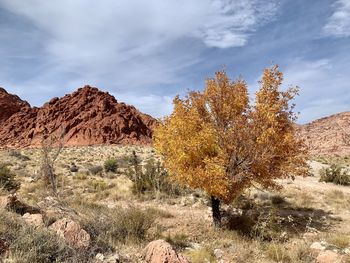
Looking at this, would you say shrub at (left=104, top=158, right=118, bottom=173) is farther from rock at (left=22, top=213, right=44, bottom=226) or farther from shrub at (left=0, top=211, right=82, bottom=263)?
shrub at (left=0, top=211, right=82, bottom=263)

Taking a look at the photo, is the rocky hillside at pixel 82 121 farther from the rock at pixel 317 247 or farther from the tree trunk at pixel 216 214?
the rock at pixel 317 247

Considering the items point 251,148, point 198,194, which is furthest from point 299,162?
point 198,194

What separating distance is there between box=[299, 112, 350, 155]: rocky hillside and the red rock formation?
66.1 m

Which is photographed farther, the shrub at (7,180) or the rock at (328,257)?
the shrub at (7,180)

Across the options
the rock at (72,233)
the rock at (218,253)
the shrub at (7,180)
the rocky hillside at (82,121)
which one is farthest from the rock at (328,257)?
the rocky hillside at (82,121)

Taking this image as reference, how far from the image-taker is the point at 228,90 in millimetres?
12617

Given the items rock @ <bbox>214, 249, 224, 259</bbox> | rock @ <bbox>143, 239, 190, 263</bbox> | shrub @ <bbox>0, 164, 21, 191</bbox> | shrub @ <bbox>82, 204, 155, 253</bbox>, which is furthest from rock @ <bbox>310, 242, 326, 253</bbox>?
shrub @ <bbox>0, 164, 21, 191</bbox>

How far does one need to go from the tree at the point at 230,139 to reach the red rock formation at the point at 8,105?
8980cm

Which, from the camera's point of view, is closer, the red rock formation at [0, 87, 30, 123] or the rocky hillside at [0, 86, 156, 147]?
the rocky hillside at [0, 86, 156, 147]

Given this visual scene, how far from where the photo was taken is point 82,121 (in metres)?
83.9

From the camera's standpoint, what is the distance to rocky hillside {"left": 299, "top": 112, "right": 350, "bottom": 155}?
72.2 m

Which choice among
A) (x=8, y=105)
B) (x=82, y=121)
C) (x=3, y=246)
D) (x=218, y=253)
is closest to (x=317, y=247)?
(x=218, y=253)

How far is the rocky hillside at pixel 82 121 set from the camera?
78500 millimetres

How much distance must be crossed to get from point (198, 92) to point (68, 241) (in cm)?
667
